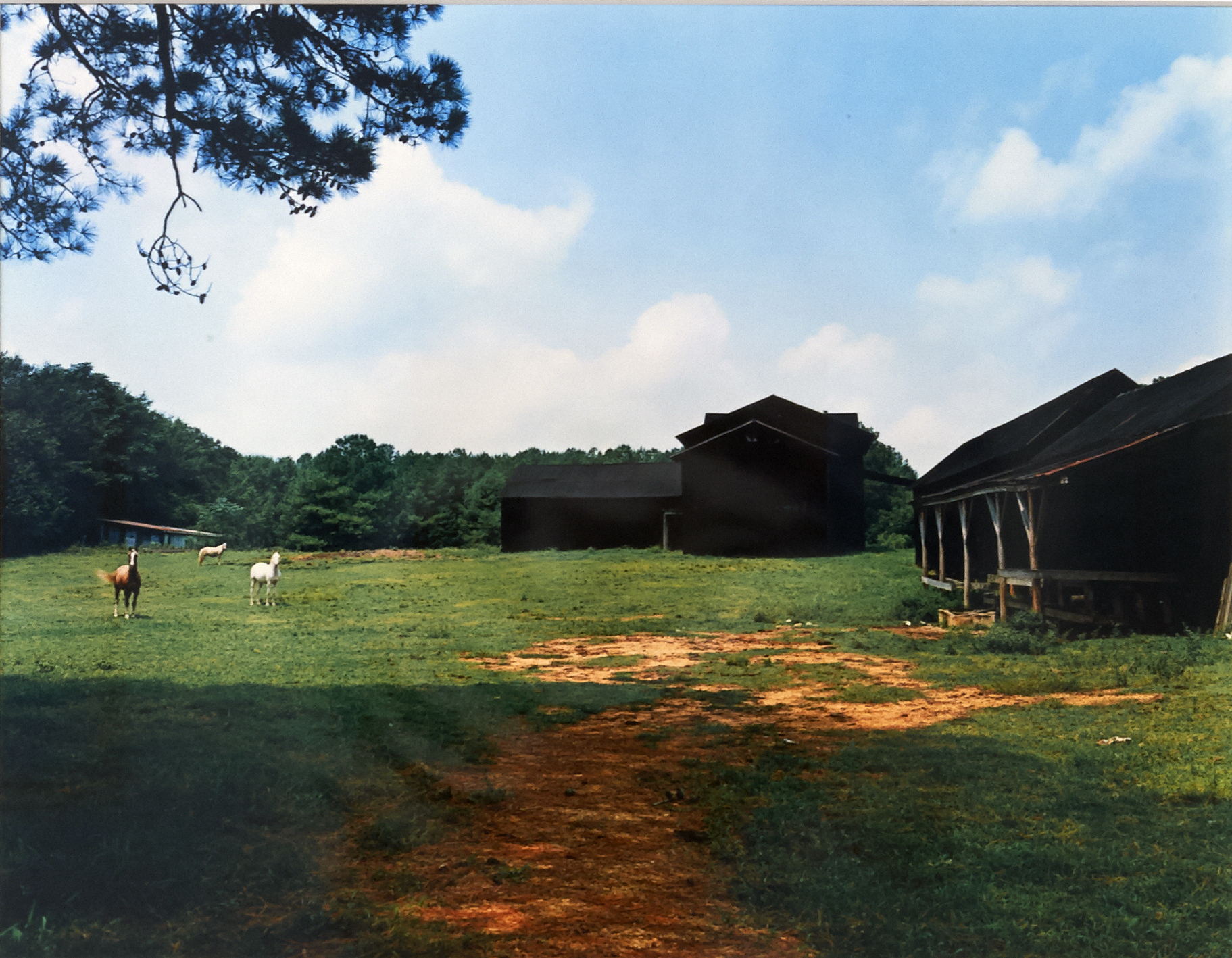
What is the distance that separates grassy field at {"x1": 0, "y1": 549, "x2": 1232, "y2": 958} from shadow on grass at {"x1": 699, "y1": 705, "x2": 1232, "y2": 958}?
0.02m

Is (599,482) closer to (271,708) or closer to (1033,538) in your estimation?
(271,708)

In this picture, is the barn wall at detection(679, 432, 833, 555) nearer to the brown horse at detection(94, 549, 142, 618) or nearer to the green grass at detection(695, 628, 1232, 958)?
the green grass at detection(695, 628, 1232, 958)

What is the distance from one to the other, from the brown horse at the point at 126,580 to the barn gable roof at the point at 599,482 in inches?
169

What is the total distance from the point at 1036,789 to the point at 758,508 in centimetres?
472

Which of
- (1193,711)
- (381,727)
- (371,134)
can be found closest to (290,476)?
(381,727)

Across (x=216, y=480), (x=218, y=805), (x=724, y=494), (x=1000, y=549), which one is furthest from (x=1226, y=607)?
(x=216, y=480)

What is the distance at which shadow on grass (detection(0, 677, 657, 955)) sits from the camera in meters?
3.84

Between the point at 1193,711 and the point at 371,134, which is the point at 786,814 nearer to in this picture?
the point at 1193,711

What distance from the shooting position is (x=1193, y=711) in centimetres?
737

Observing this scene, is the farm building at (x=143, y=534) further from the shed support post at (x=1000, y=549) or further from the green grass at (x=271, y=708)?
the shed support post at (x=1000, y=549)

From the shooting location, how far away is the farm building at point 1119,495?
34.4 ft

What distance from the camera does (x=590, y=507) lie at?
11.1 meters

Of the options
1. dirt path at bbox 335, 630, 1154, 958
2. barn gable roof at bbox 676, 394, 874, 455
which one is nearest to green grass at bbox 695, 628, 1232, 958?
dirt path at bbox 335, 630, 1154, 958

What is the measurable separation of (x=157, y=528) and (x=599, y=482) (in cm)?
547
